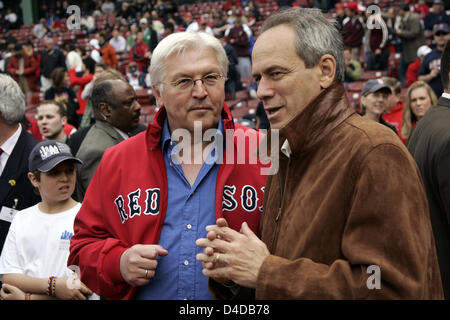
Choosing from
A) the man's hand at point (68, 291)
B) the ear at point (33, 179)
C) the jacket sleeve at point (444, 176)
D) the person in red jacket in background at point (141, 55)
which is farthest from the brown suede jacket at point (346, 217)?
the person in red jacket in background at point (141, 55)

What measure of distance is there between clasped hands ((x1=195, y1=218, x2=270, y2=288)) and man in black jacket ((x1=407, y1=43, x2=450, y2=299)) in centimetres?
106

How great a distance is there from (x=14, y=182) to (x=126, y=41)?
14765mm

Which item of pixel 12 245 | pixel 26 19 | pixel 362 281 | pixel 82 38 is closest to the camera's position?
pixel 362 281

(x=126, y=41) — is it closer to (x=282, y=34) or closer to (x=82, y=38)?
(x=82, y=38)

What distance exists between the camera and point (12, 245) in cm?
291

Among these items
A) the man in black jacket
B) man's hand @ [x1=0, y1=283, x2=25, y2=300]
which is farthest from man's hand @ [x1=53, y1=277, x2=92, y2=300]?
the man in black jacket

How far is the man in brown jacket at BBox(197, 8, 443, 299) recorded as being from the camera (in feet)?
4.38

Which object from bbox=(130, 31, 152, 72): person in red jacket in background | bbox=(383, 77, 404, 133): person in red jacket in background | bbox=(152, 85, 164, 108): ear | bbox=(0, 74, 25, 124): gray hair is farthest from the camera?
bbox=(130, 31, 152, 72): person in red jacket in background

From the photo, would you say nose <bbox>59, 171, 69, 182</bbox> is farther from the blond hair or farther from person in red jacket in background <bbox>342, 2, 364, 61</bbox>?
person in red jacket in background <bbox>342, 2, 364, 61</bbox>

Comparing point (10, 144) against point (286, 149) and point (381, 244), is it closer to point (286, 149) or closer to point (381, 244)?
point (286, 149)

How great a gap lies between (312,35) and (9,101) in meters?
2.21

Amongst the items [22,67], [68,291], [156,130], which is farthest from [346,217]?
[22,67]

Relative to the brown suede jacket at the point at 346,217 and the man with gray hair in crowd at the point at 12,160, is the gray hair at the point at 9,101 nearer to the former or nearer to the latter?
the man with gray hair in crowd at the point at 12,160
